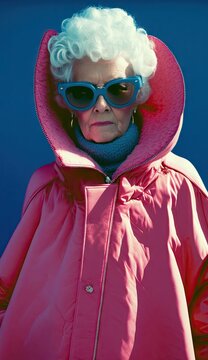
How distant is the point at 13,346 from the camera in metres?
1.84

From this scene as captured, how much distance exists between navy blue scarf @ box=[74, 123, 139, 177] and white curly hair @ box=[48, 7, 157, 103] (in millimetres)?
137

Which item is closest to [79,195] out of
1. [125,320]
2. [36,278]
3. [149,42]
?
[36,278]

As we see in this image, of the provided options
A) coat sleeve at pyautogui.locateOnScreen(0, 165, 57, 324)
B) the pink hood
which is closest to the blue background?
the pink hood

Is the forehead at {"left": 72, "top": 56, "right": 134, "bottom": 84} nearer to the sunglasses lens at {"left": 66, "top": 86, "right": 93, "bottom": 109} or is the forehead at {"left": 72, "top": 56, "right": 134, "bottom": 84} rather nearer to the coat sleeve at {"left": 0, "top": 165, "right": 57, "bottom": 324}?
the sunglasses lens at {"left": 66, "top": 86, "right": 93, "bottom": 109}

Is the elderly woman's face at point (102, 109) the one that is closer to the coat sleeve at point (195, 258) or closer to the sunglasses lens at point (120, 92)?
the sunglasses lens at point (120, 92)

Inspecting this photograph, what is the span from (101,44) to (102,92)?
14cm

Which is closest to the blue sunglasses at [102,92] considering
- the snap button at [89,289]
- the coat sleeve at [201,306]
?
the coat sleeve at [201,306]

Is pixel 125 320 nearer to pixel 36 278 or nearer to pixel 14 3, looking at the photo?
pixel 36 278

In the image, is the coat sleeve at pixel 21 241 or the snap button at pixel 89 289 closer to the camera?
the snap button at pixel 89 289

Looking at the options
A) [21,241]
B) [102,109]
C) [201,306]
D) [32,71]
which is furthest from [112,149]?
[32,71]

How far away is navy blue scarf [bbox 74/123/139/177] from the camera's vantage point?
1890mm

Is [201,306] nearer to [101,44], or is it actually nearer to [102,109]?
[102,109]

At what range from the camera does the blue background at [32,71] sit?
7.89 ft

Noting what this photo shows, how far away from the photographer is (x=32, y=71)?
8.13ft
